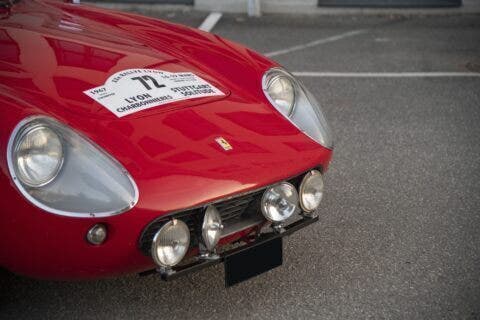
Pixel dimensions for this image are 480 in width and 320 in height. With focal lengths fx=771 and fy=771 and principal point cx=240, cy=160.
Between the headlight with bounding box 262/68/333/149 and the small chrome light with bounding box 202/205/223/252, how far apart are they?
2.01 ft

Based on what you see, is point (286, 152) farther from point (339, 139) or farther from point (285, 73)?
point (339, 139)

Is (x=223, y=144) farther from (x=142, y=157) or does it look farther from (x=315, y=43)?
(x=315, y=43)

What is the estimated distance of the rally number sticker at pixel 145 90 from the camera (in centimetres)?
284

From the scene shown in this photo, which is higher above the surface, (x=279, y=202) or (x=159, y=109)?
(x=159, y=109)

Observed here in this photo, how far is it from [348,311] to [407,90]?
2.84 metres

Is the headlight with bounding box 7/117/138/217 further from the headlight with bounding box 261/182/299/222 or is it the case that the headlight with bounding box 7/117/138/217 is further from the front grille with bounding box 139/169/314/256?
the headlight with bounding box 261/182/299/222

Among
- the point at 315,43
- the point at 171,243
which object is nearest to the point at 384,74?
the point at 315,43

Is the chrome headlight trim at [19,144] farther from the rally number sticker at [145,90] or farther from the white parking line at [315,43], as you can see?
the white parking line at [315,43]

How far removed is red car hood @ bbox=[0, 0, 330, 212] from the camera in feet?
8.57

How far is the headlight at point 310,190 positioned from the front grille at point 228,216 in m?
0.03

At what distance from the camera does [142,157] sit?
2.63 meters

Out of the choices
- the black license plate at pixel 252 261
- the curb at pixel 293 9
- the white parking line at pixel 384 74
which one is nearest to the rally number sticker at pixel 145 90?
the black license plate at pixel 252 261

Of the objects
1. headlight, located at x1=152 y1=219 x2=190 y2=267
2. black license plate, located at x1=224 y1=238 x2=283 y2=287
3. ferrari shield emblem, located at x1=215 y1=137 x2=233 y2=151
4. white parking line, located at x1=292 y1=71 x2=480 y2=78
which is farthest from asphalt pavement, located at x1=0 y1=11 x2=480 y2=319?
ferrari shield emblem, located at x1=215 y1=137 x2=233 y2=151

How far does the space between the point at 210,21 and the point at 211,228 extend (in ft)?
16.1
